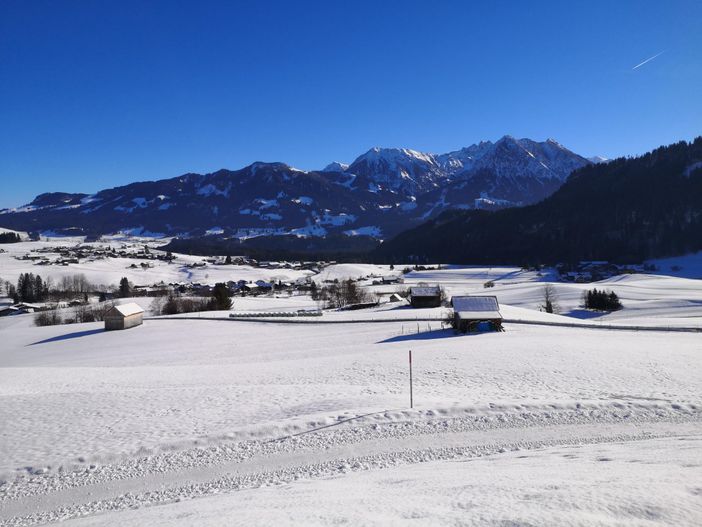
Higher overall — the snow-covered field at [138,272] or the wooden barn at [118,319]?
the snow-covered field at [138,272]

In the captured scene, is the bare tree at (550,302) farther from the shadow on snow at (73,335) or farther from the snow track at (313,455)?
the shadow on snow at (73,335)

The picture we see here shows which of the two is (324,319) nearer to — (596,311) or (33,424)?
(33,424)

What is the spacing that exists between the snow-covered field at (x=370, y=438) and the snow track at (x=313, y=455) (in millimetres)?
70

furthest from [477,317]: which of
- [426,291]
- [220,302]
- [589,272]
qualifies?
[589,272]

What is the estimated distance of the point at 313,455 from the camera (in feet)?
43.9

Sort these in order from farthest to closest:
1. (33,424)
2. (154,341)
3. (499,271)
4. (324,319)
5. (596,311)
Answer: (499,271)
(596,311)
(324,319)
(154,341)
(33,424)

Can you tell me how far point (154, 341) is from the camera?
44500 mm

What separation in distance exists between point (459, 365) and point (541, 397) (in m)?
7.40

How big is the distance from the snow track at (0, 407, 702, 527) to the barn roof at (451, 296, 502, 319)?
2250 cm

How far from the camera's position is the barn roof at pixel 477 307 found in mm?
38656

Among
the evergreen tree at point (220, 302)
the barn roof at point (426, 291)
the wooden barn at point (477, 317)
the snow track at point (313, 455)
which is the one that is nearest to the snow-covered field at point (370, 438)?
the snow track at point (313, 455)

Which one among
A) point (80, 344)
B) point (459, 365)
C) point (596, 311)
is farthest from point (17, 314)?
point (596, 311)

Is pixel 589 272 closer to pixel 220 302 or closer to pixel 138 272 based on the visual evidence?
pixel 220 302

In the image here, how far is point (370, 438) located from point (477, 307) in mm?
27979
